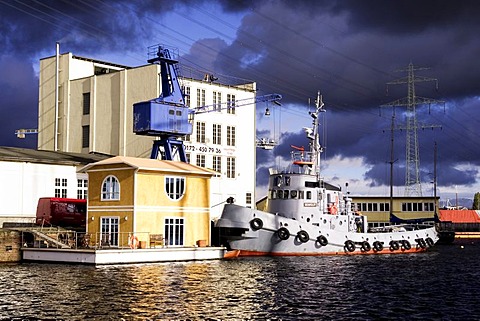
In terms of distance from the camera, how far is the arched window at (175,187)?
166ft

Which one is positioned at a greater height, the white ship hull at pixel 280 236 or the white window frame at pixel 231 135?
the white window frame at pixel 231 135

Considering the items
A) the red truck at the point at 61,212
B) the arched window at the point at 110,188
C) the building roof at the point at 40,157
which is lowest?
the red truck at the point at 61,212

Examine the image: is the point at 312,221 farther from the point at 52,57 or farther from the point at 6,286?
the point at 52,57

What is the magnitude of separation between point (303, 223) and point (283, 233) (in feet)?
7.45

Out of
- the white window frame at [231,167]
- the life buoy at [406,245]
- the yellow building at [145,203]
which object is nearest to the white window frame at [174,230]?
the yellow building at [145,203]

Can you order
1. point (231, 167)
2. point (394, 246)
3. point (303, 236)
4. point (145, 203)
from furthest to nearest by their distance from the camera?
point (231, 167) < point (394, 246) < point (303, 236) < point (145, 203)

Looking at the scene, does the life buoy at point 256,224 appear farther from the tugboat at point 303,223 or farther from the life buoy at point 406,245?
the life buoy at point 406,245

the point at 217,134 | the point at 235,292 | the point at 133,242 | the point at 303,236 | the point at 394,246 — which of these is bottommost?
the point at 235,292

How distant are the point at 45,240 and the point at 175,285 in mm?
16394

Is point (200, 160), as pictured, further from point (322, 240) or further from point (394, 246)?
point (394, 246)

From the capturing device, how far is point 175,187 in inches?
2003

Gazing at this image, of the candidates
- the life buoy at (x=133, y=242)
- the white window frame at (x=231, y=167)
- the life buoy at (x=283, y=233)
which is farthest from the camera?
the white window frame at (x=231, y=167)

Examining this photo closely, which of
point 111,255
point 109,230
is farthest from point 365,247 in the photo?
point 111,255

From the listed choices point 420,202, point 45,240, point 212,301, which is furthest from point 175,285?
point 420,202
